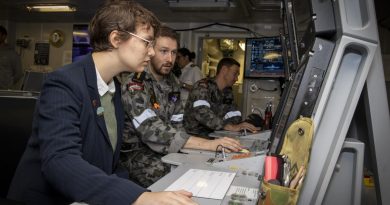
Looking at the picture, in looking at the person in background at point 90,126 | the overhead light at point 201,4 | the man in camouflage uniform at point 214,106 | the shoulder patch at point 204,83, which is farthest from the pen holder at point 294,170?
the overhead light at point 201,4

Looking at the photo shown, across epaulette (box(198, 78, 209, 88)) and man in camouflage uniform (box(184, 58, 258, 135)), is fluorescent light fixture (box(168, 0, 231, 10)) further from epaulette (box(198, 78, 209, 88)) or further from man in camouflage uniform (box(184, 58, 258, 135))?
epaulette (box(198, 78, 209, 88))

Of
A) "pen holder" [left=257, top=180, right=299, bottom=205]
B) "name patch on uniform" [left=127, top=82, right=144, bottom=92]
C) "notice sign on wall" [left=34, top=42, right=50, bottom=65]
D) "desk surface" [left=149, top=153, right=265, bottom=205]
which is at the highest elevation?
"notice sign on wall" [left=34, top=42, right=50, bottom=65]

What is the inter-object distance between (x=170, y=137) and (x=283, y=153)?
3.10 ft

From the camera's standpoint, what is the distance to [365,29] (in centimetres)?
85

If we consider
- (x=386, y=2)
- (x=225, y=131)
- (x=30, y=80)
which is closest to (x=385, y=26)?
(x=386, y=2)

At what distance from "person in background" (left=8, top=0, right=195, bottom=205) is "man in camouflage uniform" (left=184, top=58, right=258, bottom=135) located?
169cm

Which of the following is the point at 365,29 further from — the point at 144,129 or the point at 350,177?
the point at 144,129

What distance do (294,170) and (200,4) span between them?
4.02 meters

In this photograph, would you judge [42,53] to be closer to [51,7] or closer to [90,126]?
A: [51,7]

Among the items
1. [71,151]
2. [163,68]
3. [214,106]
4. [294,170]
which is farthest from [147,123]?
[214,106]

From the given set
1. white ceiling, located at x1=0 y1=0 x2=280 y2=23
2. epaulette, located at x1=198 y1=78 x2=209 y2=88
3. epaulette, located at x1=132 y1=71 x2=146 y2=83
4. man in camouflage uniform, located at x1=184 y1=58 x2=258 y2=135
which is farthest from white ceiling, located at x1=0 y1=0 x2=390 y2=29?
epaulette, located at x1=132 y1=71 x2=146 y2=83

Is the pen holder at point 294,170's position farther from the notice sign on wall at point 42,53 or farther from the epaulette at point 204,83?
the notice sign on wall at point 42,53

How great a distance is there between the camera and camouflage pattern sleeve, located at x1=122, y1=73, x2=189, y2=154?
5.57ft

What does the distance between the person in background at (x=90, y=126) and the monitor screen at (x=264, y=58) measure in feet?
14.2
